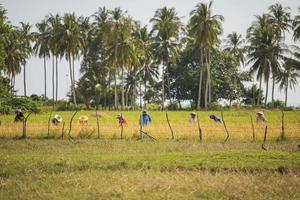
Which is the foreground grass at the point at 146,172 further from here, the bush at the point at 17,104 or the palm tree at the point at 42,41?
the palm tree at the point at 42,41

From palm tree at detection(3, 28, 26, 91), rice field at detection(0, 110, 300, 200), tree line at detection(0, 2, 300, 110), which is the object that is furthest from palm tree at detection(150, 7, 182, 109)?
rice field at detection(0, 110, 300, 200)

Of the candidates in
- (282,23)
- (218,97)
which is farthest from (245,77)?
(282,23)

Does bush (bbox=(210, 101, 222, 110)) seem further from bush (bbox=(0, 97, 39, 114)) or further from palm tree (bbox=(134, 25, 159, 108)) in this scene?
bush (bbox=(0, 97, 39, 114))

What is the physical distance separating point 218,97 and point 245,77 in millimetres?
7560

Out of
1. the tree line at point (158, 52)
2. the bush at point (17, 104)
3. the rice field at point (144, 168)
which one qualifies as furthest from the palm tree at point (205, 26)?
the rice field at point (144, 168)

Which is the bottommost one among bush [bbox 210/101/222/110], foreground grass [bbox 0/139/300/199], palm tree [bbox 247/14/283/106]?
foreground grass [bbox 0/139/300/199]

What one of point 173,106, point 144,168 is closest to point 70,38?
point 173,106

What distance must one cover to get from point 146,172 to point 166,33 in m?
45.8

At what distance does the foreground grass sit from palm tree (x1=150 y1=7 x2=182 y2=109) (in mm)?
39966

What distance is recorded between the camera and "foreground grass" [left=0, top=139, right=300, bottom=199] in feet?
37.3

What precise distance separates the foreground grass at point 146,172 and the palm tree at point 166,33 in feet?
131

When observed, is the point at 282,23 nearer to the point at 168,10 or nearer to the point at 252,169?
the point at 168,10

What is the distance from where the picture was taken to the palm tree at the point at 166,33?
5853 cm

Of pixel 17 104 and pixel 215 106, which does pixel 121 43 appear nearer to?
pixel 215 106
